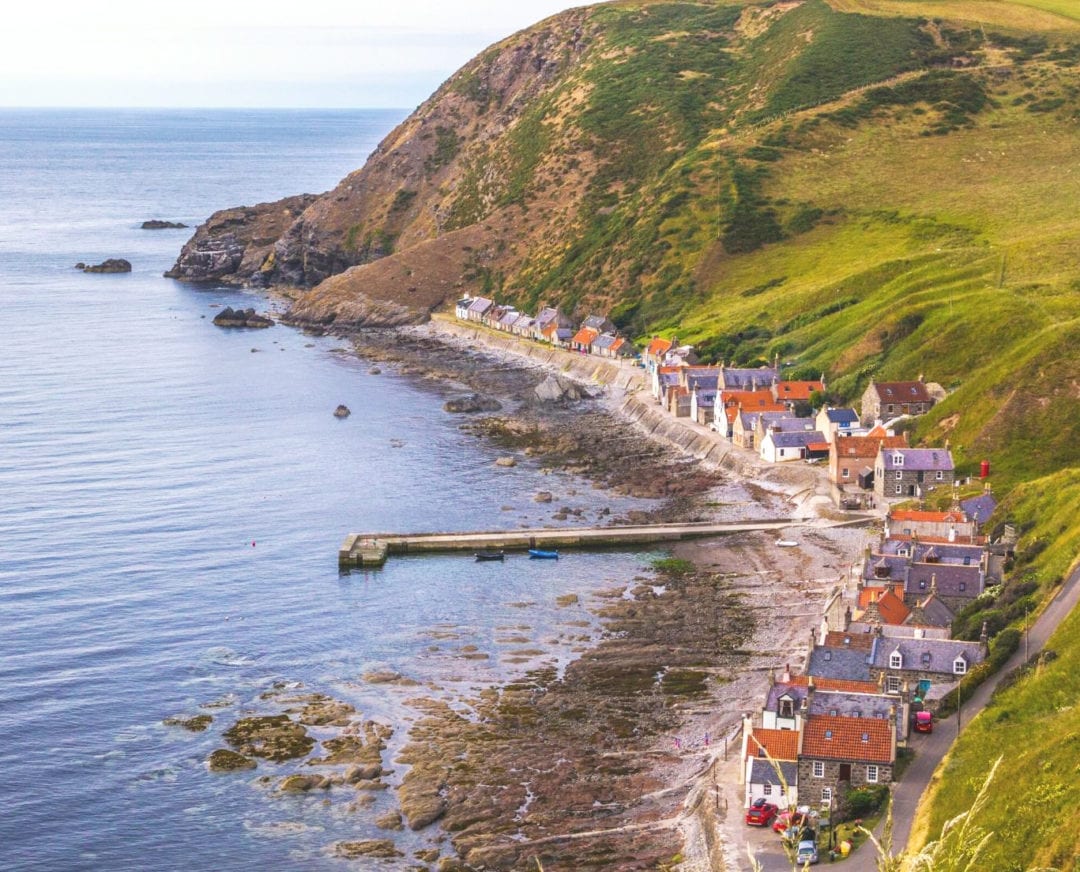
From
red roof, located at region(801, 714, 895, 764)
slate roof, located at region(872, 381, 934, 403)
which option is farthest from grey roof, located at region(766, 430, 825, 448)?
red roof, located at region(801, 714, 895, 764)

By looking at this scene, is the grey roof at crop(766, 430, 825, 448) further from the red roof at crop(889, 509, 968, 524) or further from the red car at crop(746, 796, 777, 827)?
the red car at crop(746, 796, 777, 827)

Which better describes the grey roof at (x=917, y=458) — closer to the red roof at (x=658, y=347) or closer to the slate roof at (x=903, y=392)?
the slate roof at (x=903, y=392)

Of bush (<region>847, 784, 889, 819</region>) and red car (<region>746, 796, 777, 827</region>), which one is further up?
bush (<region>847, 784, 889, 819</region>)

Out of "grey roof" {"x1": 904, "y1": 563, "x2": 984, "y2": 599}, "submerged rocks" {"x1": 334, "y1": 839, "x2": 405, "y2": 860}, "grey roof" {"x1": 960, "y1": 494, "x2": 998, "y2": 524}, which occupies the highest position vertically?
"grey roof" {"x1": 960, "y1": 494, "x2": 998, "y2": 524}

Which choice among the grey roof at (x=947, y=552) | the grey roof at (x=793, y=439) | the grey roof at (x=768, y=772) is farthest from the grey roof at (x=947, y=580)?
the grey roof at (x=793, y=439)

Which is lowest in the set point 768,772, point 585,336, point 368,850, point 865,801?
point 368,850

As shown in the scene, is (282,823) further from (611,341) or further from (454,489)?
(611,341)

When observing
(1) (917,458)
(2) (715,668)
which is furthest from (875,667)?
(1) (917,458)

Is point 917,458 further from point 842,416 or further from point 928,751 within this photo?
point 928,751
